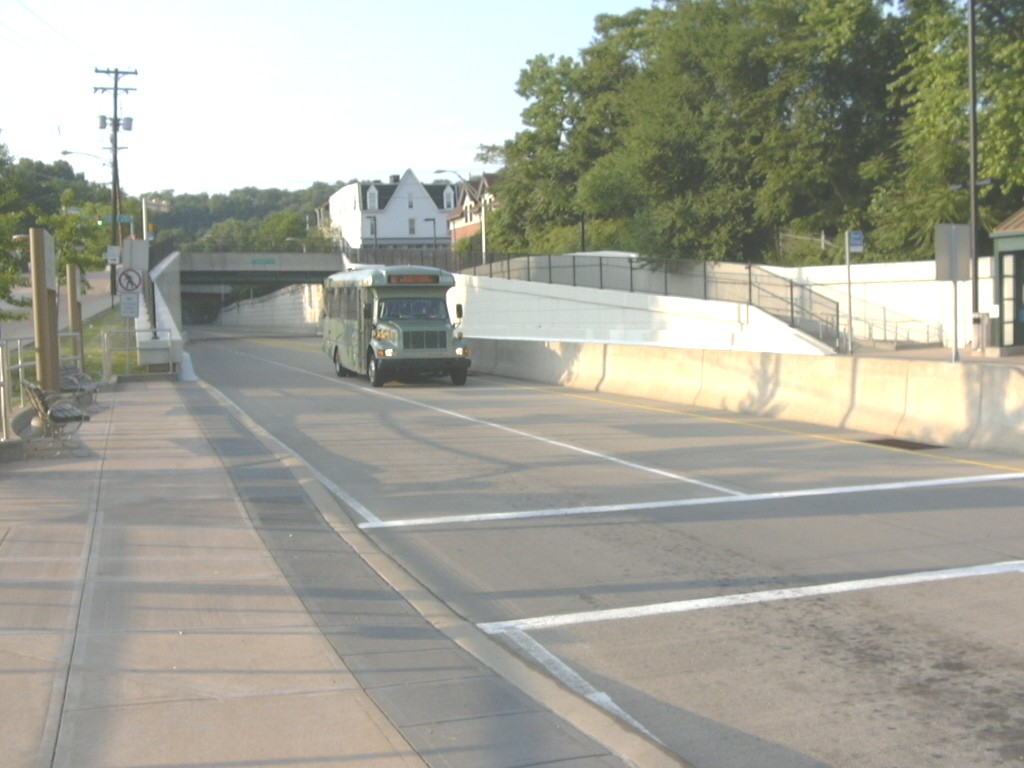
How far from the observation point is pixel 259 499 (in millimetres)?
12281

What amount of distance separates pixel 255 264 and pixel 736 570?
76.8m

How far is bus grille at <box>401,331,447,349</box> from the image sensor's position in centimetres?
2873

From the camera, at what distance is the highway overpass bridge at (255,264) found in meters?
82.4

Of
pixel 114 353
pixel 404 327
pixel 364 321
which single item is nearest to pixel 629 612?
pixel 404 327

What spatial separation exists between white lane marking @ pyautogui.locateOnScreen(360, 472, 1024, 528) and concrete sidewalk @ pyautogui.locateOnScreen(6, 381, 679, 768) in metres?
0.92

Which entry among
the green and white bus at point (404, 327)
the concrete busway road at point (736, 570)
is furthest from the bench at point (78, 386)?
the green and white bus at point (404, 327)

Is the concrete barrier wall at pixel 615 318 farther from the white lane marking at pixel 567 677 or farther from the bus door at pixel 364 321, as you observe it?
the white lane marking at pixel 567 677

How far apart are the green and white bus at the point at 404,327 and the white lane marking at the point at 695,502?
16.2m

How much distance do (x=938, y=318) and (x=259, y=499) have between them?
40.5 metres

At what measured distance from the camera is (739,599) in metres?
8.18

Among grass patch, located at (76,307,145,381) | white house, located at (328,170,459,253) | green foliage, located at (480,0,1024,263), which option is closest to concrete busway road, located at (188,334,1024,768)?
grass patch, located at (76,307,145,381)

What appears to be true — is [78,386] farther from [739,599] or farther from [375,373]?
[739,599]

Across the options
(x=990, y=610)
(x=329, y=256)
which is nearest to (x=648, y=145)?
(x=329, y=256)

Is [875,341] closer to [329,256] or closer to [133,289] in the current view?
[133,289]
